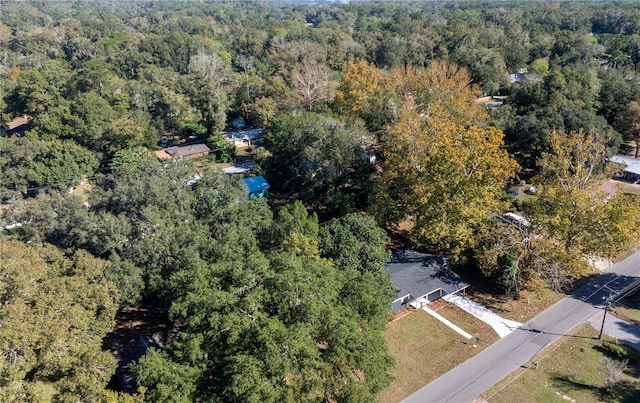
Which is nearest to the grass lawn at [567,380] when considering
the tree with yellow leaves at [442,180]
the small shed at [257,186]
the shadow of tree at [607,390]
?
the shadow of tree at [607,390]

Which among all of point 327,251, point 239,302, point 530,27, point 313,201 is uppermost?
point 530,27

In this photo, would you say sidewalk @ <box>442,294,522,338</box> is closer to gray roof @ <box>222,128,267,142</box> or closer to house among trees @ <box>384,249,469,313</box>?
house among trees @ <box>384,249,469,313</box>

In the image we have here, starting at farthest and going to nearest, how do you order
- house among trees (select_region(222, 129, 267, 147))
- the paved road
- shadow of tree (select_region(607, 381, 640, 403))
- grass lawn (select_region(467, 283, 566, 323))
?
house among trees (select_region(222, 129, 267, 147)) < grass lawn (select_region(467, 283, 566, 323)) < the paved road < shadow of tree (select_region(607, 381, 640, 403))

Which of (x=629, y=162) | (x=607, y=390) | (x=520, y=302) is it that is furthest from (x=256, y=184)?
(x=629, y=162)

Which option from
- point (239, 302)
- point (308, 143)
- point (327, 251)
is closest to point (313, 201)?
point (308, 143)

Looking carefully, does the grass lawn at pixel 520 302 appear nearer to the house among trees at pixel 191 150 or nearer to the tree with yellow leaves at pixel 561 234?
the tree with yellow leaves at pixel 561 234

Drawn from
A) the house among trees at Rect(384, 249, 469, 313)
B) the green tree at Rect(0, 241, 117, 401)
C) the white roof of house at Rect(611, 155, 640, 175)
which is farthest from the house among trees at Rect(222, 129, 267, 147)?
the white roof of house at Rect(611, 155, 640, 175)

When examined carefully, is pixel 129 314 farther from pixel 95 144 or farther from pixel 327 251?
pixel 95 144
